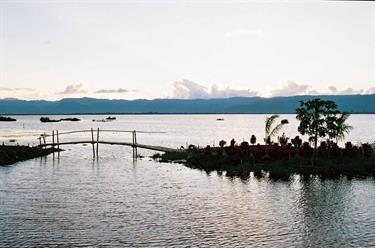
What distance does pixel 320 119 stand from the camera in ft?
121

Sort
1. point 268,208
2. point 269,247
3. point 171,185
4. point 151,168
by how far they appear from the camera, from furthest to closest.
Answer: point 151,168, point 171,185, point 268,208, point 269,247

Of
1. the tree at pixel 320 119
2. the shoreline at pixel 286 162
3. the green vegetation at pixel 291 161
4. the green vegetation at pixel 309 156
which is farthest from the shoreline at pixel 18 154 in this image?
the tree at pixel 320 119

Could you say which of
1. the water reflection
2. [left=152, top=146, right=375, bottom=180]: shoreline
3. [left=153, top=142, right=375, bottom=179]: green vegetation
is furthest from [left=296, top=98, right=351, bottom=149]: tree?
the water reflection

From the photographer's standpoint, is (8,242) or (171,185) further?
(171,185)

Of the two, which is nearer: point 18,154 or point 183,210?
point 183,210

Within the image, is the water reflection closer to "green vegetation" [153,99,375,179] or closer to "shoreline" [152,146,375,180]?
"shoreline" [152,146,375,180]

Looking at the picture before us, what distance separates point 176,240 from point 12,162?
3130 cm

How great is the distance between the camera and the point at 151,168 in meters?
39.2

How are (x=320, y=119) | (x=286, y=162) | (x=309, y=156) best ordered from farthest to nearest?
(x=320, y=119) → (x=309, y=156) → (x=286, y=162)

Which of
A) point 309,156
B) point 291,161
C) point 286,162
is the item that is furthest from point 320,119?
point 286,162

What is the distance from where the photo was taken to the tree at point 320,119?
119ft

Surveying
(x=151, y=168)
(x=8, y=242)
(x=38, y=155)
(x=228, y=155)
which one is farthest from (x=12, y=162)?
(x=8, y=242)

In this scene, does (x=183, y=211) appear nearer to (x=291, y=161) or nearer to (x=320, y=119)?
(x=291, y=161)

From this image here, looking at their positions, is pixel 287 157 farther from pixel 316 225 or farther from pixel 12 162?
pixel 12 162
